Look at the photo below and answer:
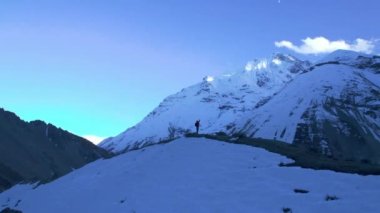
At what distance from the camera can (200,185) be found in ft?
110

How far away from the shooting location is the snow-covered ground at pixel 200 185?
26656 millimetres

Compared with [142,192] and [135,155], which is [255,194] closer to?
[142,192]

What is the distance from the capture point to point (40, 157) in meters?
194

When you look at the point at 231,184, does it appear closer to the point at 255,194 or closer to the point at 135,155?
the point at 255,194

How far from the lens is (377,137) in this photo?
186 meters

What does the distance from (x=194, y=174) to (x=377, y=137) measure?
16329 centimetres

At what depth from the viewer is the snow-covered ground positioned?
2666 cm

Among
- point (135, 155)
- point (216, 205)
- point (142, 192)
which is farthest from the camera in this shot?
point (135, 155)

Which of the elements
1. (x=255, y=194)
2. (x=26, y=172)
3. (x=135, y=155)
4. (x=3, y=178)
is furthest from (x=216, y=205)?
(x=26, y=172)

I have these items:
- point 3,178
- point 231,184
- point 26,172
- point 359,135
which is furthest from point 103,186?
point 359,135

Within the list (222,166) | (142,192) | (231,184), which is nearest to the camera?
(231,184)

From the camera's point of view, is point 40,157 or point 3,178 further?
point 40,157

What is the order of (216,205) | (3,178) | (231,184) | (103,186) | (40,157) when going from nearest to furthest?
(216,205) → (231,184) → (103,186) → (3,178) → (40,157)

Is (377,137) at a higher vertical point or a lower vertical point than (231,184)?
higher
